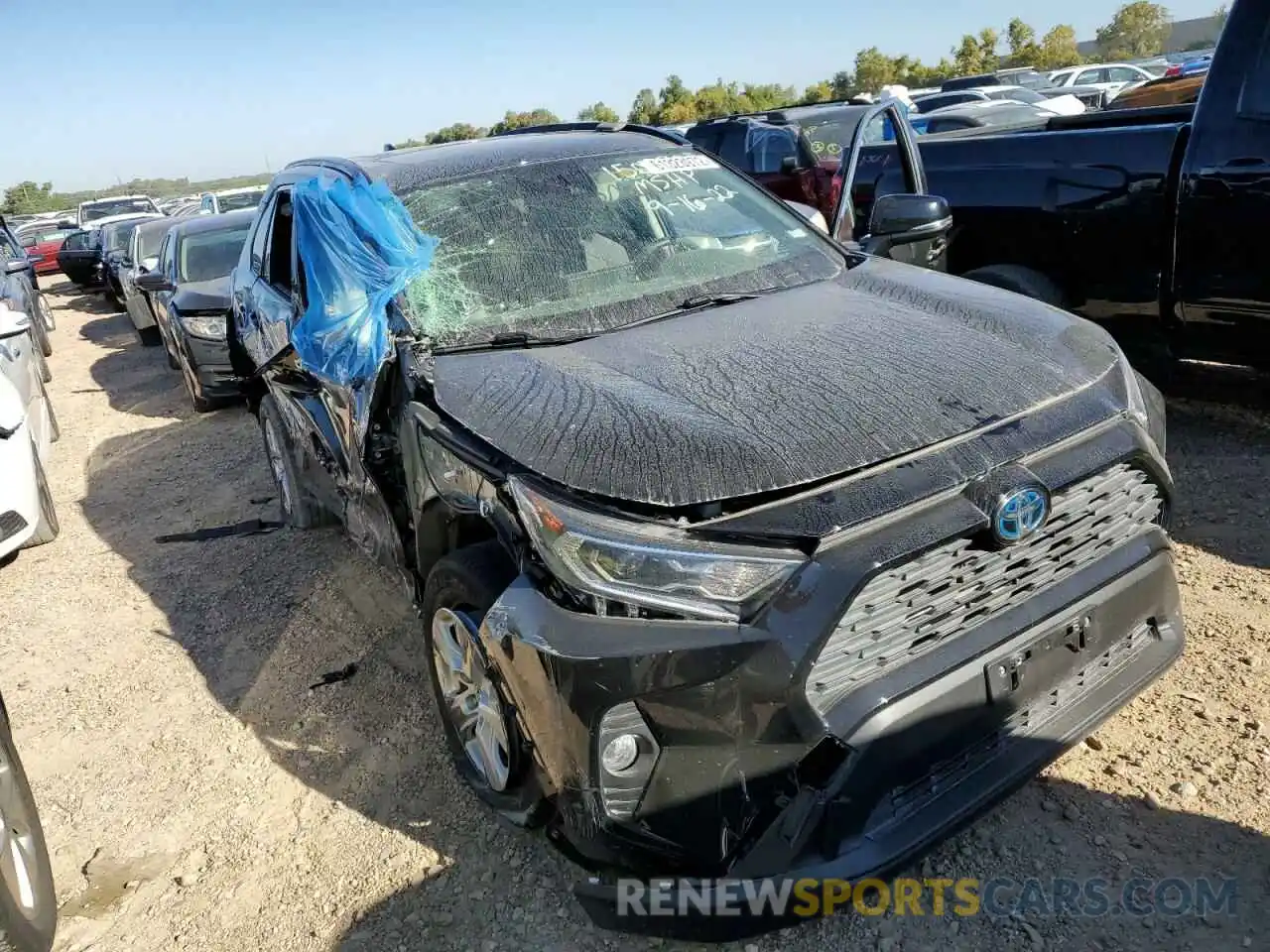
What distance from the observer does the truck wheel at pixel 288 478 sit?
4910mm

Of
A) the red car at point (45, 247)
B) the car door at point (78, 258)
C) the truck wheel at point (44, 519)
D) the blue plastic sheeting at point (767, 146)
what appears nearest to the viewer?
the truck wheel at point (44, 519)

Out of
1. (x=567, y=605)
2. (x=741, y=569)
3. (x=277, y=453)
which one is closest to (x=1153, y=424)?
(x=741, y=569)

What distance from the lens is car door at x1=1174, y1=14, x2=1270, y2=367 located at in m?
4.05

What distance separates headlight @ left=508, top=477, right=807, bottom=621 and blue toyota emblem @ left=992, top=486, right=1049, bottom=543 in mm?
458

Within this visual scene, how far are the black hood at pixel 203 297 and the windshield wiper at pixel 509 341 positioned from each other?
5.45m

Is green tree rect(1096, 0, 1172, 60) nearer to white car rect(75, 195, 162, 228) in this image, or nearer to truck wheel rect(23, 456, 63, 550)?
white car rect(75, 195, 162, 228)

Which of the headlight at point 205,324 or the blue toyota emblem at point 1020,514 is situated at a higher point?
the blue toyota emblem at point 1020,514

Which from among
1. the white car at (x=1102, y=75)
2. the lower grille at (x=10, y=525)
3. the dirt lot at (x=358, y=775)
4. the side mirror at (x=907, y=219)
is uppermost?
the side mirror at (x=907, y=219)

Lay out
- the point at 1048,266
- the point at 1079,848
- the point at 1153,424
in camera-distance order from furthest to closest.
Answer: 1. the point at 1048,266
2. the point at 1153,424
3. the point at 1079,848

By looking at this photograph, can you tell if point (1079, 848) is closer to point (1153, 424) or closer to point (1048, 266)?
point (1153, 424)

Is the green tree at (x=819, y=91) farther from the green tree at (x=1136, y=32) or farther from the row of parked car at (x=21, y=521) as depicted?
the row of parked car at (x=21, y=521)

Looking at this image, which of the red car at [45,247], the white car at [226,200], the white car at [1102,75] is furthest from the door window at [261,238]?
the red car at [45,247]

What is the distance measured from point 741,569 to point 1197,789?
62.6 inches

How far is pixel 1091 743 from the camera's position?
9.32 feet
